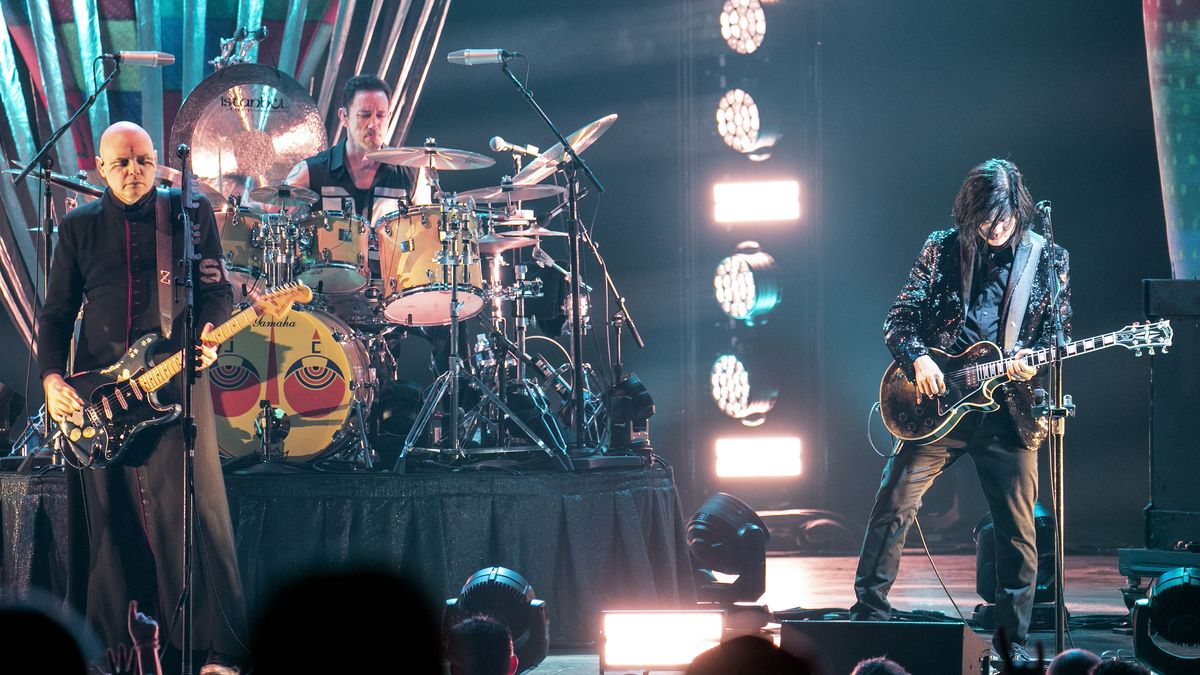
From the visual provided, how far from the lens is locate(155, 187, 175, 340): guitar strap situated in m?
5.37

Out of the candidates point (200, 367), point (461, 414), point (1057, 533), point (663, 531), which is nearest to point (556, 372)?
point (461, 414)

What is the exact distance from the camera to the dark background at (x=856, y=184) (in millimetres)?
9258

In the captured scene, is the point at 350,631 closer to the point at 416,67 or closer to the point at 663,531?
the point at 663,531

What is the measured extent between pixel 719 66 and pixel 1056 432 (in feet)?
17.2

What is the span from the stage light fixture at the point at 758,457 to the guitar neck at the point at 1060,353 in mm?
3847

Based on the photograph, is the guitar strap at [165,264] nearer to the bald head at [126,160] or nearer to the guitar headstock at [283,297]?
the bald head at [126,160]

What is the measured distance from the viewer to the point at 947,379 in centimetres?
579

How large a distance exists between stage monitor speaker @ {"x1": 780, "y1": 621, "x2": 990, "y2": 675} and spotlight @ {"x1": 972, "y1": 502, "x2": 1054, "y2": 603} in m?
2.04

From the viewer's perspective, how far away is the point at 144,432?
17.4ft

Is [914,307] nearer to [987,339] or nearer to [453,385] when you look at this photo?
[987,339]

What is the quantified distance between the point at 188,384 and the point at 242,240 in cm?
255

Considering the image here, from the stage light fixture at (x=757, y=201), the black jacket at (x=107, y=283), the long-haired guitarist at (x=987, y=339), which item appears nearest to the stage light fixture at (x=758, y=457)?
the stage light fixture at (x=757, y=201)

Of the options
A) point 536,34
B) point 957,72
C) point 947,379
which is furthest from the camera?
point 536,34

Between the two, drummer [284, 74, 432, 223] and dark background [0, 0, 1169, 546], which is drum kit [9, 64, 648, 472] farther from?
dark background [0, 0, 1169, 546]
